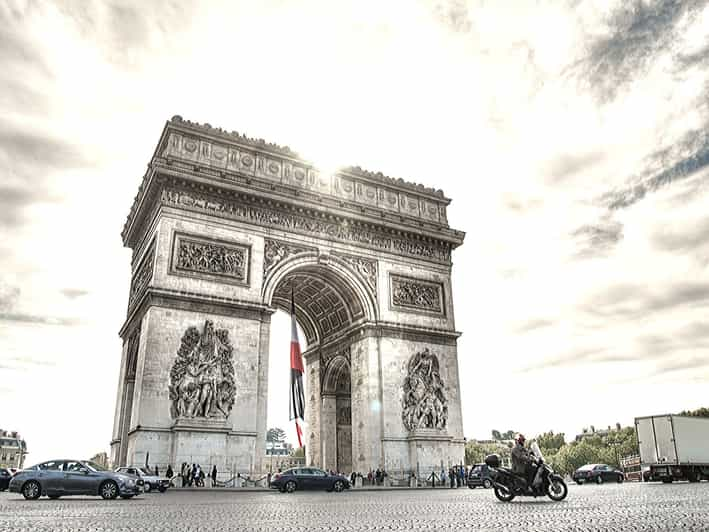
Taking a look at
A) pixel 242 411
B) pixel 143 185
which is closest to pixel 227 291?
pixel 242 411

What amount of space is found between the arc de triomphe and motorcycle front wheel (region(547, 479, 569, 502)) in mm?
14382

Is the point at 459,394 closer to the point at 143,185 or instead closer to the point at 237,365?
the point at 237,365

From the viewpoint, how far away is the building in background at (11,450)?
4230 inches

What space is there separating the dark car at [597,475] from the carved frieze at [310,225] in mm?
12905

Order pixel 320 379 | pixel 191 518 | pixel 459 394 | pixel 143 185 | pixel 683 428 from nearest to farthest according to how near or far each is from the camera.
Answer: pixel 191 518 → pixel 683 428 → pixel 143 185 → pixel 459 394 → pixel 320 379

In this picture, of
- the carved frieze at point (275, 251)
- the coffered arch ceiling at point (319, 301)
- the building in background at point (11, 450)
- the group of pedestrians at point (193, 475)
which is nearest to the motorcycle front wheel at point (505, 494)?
the group of pedestrians at point (193, 475)

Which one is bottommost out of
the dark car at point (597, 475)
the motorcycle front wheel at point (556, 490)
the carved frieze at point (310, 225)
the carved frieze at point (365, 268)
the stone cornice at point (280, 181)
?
the dark car at point (597, 475)

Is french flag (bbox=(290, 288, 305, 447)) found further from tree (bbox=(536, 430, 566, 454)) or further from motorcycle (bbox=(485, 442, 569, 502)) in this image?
tree (bbox=(536, 430, 566, 454))

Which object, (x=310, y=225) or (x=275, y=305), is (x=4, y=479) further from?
(x=275, y=305)

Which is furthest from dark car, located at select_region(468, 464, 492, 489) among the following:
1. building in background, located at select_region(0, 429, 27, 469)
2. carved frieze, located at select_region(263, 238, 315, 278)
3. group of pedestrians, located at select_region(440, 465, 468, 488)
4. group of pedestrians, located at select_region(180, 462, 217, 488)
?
building in background, located at select_region(0, 429, 27, 469)

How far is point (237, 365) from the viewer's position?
25.2m

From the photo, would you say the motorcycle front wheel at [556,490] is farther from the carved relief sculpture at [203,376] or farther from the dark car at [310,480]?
the carved relief sculpture at [203,376]

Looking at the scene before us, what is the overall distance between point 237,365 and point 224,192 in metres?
7.87

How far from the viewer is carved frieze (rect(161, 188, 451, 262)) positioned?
86.9 feet
